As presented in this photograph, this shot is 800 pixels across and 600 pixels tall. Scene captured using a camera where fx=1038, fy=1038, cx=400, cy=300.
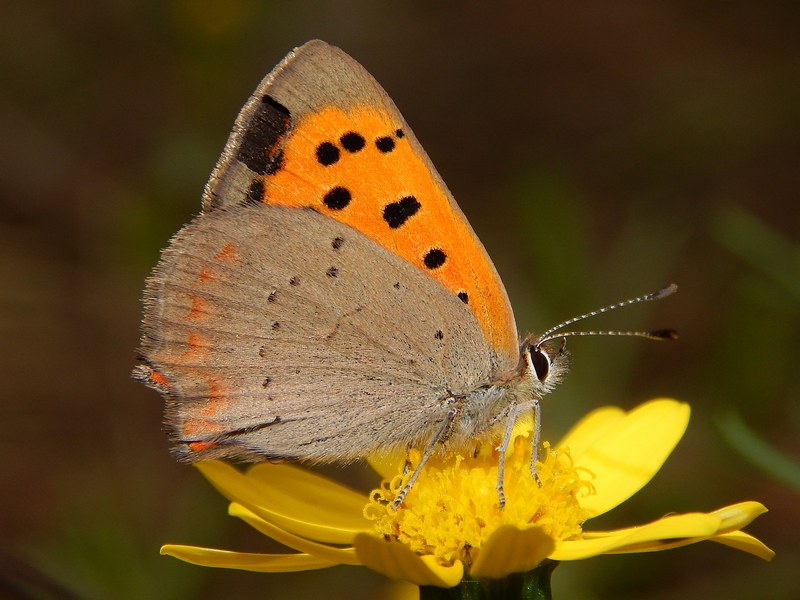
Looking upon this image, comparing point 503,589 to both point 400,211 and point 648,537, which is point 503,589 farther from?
point 400,211

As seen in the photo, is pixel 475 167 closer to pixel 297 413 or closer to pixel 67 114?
pixel 67 114

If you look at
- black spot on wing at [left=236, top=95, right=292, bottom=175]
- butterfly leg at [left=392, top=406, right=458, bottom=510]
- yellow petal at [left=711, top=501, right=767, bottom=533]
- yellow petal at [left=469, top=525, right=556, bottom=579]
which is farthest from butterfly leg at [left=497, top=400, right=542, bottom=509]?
black spot on wing at [left=236, top=95, right=292, bottom=175]

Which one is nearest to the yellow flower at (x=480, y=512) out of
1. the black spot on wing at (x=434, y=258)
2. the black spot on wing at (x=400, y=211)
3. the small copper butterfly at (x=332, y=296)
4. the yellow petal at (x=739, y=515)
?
the yellow petal at (x=739, y=515)

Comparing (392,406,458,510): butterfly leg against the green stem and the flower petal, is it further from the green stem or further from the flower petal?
the flower petal

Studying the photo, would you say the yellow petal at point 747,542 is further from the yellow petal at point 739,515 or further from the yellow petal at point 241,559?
the yellow petal at point 241,559

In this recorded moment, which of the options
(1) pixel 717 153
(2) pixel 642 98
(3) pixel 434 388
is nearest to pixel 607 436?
(3) pixel 434 388

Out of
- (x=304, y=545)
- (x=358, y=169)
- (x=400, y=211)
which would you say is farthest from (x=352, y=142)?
(x=304, y=545)
